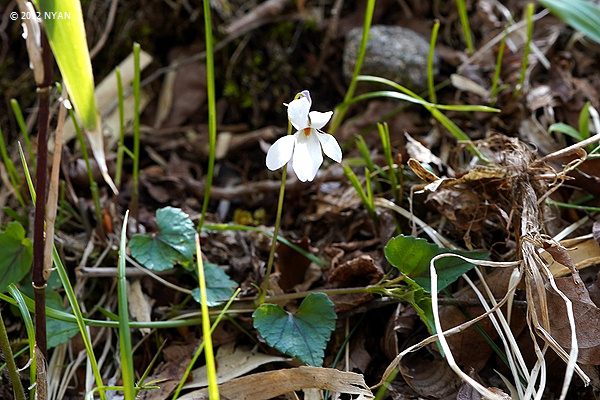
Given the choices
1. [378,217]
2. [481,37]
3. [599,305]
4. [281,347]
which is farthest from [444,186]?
[481,37]

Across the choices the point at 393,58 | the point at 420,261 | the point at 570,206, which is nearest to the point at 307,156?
the point at 420,261

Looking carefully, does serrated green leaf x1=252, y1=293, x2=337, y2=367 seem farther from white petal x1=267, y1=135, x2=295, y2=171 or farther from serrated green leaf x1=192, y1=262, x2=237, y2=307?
white petal x1=267, y1=135, x2=295, y2=171

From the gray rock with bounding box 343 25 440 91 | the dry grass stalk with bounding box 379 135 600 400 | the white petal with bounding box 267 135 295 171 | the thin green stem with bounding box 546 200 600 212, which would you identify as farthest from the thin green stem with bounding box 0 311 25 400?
the gray rock with bounding box 343 25 440 91

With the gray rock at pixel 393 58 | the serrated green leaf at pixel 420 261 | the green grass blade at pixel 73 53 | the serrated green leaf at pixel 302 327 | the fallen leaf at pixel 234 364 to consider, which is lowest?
the fallen leaf at pixel 234 364

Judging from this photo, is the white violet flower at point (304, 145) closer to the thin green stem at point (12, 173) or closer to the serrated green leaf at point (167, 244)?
the serrated green leaf at point (167, 244)

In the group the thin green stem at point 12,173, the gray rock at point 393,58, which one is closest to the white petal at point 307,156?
the thin green stem at point 12,173

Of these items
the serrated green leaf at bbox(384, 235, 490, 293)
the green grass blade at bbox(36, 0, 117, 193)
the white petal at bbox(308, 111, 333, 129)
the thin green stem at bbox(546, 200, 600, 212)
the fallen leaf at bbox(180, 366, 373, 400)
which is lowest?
the fallen leaf at bbox(180, 366, 373, 400)
